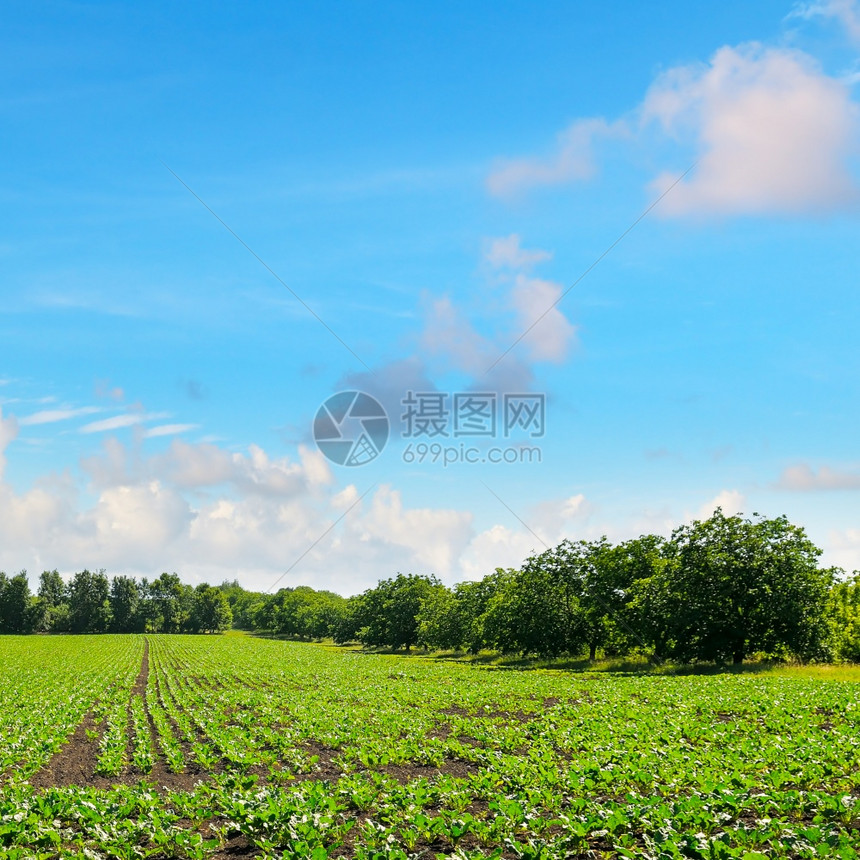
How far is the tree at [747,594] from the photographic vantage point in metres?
47.1

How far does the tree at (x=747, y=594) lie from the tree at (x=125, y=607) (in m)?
169

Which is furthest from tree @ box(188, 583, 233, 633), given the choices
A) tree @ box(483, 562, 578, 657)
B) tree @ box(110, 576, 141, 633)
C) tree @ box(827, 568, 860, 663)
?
tree @ box(827, 568, 860, 663)

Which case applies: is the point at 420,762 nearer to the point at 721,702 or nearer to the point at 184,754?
the point at 184,754

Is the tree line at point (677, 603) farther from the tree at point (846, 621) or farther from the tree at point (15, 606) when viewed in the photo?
the tree at point (15, 606)

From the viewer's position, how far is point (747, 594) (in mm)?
48250

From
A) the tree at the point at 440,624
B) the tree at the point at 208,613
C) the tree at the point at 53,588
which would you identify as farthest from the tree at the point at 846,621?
the tree at the point at 53,588

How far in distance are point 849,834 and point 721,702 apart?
16393 millimetres

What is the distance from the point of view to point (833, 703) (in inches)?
928

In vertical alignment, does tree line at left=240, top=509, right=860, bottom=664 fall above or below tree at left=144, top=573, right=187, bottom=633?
above

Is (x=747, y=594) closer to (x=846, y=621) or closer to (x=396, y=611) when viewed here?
(x=846, y=621)

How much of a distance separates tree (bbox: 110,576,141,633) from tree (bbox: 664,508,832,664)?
169 metres

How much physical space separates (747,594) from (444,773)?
39376 millimetres

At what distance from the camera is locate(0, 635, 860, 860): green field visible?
10609mm

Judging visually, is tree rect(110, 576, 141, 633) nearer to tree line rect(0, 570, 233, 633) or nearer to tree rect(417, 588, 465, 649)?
tree line rect(0, 570, 233, 633)
